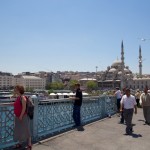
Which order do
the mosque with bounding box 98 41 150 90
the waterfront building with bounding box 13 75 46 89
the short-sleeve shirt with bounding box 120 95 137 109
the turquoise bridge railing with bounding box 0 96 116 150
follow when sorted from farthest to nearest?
the waterfront building with bounding box 13 75 46 89 → the mosque with bounding box 98 41 150 90 → the short-sleeve shirt with bounding box 120 95 137 109 → the turquoise bridge railing with bounding box 0 96 116 150

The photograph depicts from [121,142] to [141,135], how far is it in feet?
4.25

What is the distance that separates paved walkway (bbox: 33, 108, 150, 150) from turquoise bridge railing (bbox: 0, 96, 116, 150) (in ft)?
1.19

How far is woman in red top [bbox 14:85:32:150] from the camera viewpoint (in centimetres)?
629

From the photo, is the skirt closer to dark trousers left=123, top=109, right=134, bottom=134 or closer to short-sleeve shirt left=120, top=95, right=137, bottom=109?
dark trousers left=123, top=109, right=134, bottom=134

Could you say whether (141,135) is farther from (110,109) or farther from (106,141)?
(110,109)

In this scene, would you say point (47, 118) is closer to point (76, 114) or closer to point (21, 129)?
point (76, 114)

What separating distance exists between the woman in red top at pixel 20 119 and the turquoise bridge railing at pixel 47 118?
0.34m

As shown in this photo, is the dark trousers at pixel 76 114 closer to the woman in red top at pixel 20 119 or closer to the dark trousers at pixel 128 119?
the dark trousers at pixel 128 119

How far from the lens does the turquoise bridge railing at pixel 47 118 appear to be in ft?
21.6

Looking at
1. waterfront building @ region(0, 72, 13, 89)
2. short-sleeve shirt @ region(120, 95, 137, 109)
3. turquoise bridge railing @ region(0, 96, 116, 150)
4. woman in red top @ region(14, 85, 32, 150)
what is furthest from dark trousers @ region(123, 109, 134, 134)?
waterfront building @ region(0, 72, 13, 89)

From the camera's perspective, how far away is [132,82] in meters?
136

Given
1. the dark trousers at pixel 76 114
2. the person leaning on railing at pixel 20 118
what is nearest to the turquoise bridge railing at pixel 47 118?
the dark trousers at pixel 76 114

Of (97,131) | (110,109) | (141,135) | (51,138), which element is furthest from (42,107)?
(110,109)

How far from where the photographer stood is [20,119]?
6.29m
